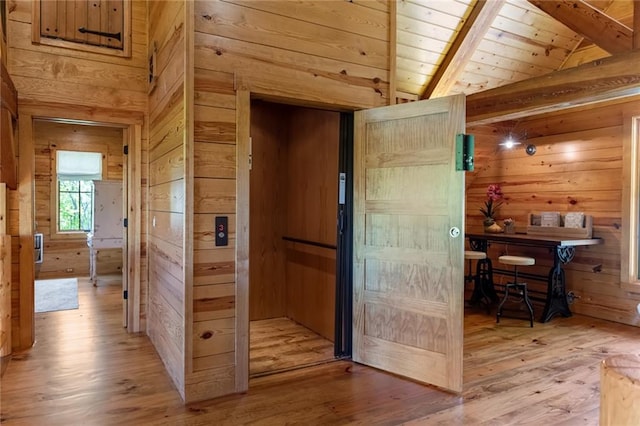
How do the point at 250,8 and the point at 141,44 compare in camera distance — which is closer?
the point at 250,8

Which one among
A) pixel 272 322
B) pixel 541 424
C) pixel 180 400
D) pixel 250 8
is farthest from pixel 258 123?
pixel 541 424

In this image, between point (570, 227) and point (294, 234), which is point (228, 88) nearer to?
point (294, 234)

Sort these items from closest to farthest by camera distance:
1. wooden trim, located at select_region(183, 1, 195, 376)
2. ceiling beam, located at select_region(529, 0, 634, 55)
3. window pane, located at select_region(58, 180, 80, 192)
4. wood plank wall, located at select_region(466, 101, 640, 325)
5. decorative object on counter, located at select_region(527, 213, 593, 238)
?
wooden trim, located at select_region(183, 1, 195, 376) < ceiling beam, located at select_region(529, 0, 634, 55) < wood plank wall, located at select_region(466, 101, 640, 325) < decorative object on counter, located at select_region(527, 213, 593, 238) < window pane, located at select_region(58, 180, 80, 192)

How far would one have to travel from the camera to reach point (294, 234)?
4.49 m

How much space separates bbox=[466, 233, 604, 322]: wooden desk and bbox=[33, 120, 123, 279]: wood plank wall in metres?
6.34

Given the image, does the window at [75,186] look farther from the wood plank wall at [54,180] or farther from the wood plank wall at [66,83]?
the wood plank wall at [66,83]

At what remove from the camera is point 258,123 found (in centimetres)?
448

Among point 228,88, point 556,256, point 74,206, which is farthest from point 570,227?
point 74,206

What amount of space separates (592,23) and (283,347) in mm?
3605

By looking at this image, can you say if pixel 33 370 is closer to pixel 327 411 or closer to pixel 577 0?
pixel 327 411

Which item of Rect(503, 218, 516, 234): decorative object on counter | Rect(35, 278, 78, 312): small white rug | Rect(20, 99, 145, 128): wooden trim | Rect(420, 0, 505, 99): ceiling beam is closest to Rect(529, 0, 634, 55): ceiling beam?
Rect(420, 0, 505, 99): ceiling beam

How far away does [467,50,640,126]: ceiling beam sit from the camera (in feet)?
8.92

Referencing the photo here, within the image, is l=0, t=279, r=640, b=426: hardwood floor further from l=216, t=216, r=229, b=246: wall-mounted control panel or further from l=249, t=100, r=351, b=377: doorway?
l=216, t=216, r=229, b=246: wall-mounted control panel

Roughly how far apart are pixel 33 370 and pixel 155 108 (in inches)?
87.4
